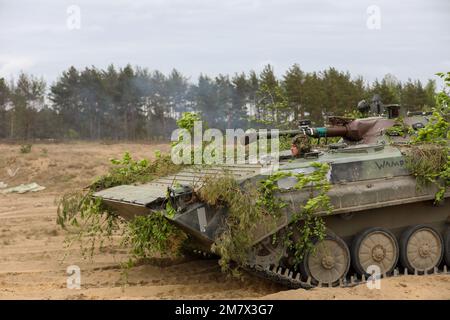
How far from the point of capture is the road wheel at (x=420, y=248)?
809 cm

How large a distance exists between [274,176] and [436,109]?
116 inches

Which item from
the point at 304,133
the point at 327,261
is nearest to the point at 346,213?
the point at 327,261

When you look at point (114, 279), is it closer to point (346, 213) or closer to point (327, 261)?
point (327, 261)

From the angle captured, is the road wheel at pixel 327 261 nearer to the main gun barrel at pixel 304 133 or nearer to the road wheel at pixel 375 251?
the road wheel at pixel 375 251

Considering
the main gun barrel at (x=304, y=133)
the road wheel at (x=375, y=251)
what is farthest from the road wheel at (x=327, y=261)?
the main gun barrel at (x=304, y=133)

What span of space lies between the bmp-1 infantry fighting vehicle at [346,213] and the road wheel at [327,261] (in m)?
0.01

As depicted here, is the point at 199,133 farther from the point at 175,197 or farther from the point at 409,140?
the point at 409,140

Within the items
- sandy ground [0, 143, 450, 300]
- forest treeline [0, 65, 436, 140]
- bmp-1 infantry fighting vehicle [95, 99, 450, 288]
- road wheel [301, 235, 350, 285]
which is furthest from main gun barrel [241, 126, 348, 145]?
forest treeline [0, 65, 436, 140]

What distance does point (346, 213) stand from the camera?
25.2 feet

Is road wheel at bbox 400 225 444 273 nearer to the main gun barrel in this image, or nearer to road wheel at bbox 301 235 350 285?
road wheel at bbox 301 235 350 285

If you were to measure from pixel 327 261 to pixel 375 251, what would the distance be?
75 cm

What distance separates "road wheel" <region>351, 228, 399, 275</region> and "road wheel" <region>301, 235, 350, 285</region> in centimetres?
16
